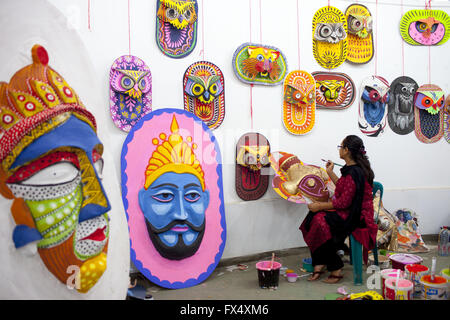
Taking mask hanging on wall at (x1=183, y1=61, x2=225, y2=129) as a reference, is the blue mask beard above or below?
below

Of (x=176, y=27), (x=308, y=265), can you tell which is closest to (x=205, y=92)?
(x=176, y=27)

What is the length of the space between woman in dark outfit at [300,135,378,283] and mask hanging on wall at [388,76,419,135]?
1687 mm

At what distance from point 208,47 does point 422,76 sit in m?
2.87

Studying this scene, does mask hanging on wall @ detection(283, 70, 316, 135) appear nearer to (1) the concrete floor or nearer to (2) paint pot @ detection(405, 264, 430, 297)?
(1) the concrete floor

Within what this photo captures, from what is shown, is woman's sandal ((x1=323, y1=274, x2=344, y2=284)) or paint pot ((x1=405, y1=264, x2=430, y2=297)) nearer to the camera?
paint pot ((x1=405, y1=264, x2=430, y2=297))

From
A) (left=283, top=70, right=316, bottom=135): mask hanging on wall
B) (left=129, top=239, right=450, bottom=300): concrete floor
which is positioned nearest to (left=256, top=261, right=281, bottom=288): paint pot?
(left=129, top=239, right=450, bottom=300): concrete floor

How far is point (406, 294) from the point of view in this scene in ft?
8.77

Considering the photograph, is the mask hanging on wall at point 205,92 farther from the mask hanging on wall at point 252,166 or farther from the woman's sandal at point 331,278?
the woman's sandal at point 331,278

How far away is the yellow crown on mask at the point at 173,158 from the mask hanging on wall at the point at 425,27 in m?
3.16

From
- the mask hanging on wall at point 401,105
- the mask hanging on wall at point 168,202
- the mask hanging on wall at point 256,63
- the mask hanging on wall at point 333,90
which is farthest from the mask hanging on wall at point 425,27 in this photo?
the mask hanging on wall at point 168,202

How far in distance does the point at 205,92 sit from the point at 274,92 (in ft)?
2.89

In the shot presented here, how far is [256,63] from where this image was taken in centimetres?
391

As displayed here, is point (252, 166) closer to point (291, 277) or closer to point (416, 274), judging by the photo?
point (291, 277)

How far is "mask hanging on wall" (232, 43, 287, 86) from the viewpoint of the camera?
390 centimetres
